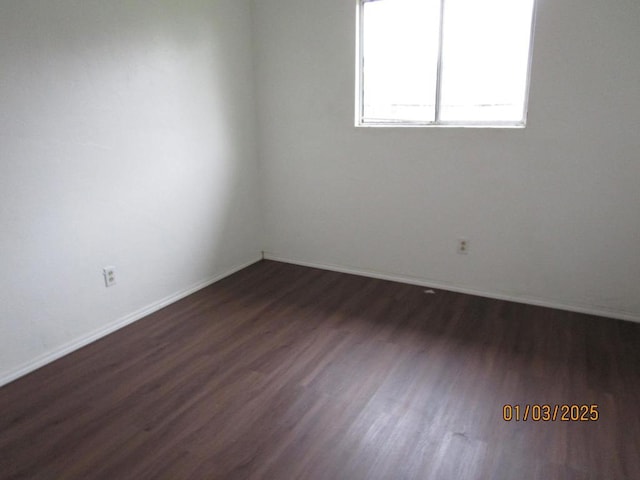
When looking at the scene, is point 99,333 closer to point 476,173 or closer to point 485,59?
point 476,173

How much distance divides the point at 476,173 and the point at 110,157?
241 cm

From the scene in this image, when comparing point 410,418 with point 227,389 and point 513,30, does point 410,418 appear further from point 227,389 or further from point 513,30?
point 513,30

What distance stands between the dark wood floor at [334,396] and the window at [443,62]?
1393 mm

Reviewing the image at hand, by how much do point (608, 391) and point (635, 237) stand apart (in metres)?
1.11

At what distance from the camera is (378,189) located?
11.4ft

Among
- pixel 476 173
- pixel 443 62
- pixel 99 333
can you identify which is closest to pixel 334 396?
pixel 99 333

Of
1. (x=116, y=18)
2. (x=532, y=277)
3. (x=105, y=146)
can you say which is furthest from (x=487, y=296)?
(x=116, y=18)

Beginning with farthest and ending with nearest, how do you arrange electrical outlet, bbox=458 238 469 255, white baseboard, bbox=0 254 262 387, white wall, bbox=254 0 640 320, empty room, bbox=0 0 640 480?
electrical outlet, bbox=458 238 469 255 → white wall, bbox=254 0 640 320 → white baseboard, bbox=0 254 262 387 → empty room, bbox=0 0 640 480

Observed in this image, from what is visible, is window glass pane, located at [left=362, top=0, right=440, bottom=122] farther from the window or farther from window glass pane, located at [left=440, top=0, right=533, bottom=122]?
window glass pane, located at [left=440, top=0, right=533, bottom=122]

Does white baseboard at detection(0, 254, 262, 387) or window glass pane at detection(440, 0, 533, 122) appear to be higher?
window glass pane at detection(440, 0, 533, 122)

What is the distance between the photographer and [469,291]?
333 cm

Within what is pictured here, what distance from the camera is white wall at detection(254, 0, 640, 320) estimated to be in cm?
266

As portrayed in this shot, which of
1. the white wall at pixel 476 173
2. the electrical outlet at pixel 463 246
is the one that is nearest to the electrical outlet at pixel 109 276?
the white wall at pixel 476 173

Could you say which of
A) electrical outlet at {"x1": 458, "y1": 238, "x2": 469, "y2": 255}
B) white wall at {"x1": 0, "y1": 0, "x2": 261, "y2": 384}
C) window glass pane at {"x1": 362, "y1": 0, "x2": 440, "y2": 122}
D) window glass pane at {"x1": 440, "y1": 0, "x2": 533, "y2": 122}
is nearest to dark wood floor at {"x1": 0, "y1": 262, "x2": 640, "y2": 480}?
white wall at {"x1": 0, "y1": 0, "x2": 261, "y2": 384}
